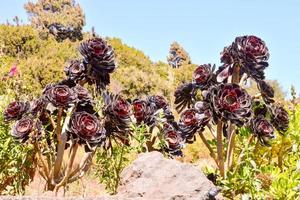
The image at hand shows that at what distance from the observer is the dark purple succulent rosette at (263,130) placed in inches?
132

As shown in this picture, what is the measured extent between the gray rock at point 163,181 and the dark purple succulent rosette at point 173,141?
920 millimetres

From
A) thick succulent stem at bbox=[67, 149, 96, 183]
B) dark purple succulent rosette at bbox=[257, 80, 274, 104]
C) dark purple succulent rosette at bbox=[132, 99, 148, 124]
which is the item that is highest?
dark purple succulent rosette at bbox=[257, 80, 274, 104]

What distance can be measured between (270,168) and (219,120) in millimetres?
497

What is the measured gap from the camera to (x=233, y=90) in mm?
3180

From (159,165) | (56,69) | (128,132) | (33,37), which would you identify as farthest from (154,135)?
(33,37)

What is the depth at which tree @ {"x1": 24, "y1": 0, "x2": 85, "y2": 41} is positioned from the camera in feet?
135

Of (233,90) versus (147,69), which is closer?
(233,90)

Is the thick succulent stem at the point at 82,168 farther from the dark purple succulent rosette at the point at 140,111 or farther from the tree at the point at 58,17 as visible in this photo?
A: the tree at the point at 58,17

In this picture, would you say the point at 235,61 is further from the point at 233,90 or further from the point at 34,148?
the point at 34,148

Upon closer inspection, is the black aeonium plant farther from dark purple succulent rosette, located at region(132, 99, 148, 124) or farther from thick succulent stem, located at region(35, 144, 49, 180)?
thick succulent stem, located at region(35, 144, 49, 180)

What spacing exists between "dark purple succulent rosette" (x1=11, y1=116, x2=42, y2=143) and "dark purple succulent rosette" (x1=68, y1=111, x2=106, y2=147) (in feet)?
0.91

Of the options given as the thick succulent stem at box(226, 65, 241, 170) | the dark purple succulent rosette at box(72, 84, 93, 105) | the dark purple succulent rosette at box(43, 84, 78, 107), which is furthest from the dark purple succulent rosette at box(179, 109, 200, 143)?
the dark purple succulent rosette at box(43, 84, 78, 107)

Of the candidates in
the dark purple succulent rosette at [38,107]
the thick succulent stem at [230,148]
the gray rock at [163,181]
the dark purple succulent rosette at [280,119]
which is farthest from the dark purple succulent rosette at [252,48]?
the dark purple succulent rosette at [38,107]

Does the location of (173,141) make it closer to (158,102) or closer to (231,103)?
(158,102)
